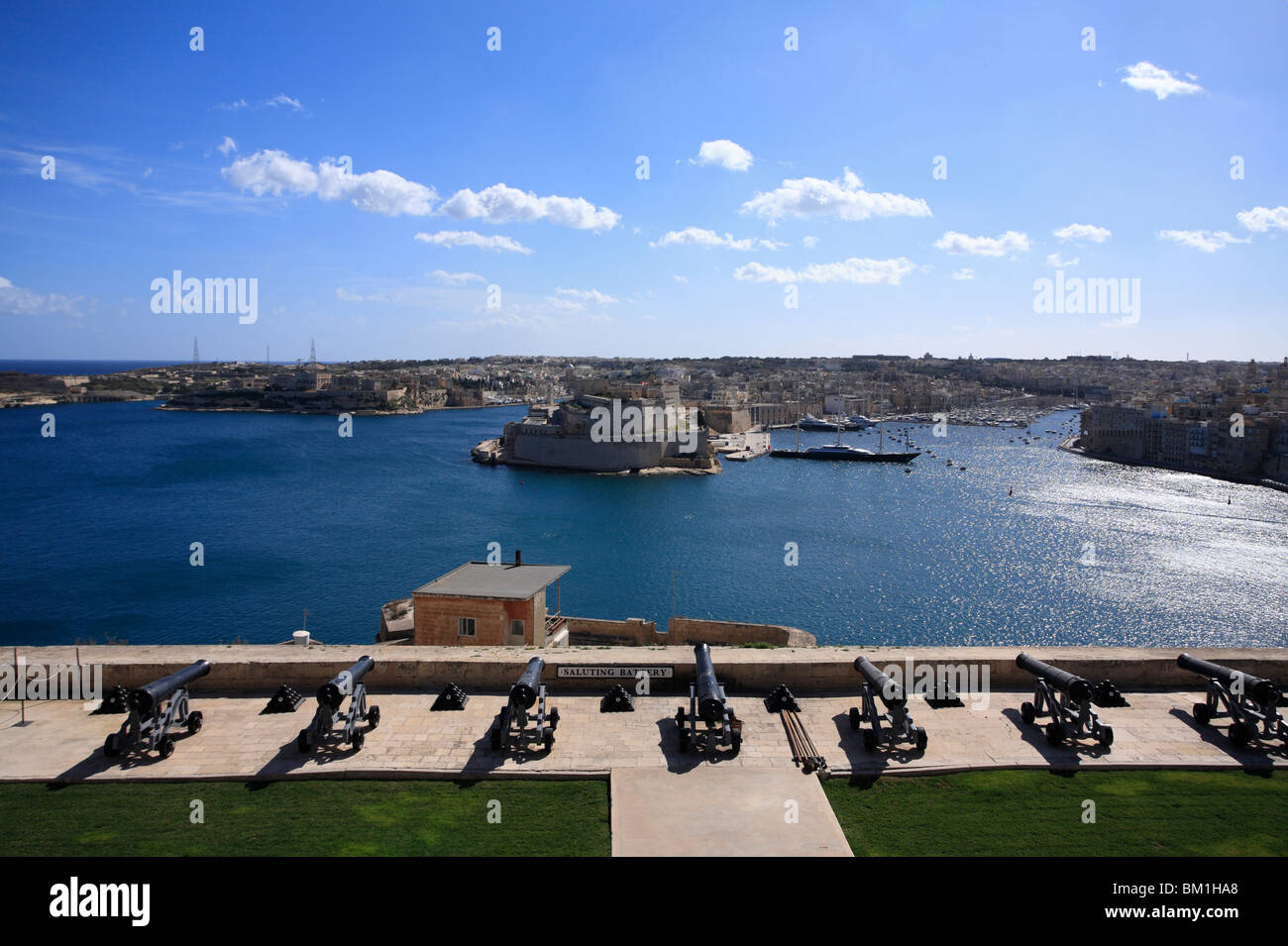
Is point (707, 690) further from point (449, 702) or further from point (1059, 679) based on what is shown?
point (1059, 679)

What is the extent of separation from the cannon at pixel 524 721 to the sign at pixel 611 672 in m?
0.70

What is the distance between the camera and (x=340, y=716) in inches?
202

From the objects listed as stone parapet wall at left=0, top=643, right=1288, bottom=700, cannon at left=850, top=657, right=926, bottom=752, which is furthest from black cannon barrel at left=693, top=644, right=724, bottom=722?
cannon at left=850, top=657, right=926, bottom=752

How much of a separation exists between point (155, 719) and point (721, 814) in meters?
3.61

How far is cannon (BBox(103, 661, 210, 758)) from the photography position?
484 centimetres

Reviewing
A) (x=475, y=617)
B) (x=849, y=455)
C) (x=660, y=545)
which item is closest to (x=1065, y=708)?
(x=475, y=617)

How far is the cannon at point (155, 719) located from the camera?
4.84 m

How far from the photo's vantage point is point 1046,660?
6.17 m

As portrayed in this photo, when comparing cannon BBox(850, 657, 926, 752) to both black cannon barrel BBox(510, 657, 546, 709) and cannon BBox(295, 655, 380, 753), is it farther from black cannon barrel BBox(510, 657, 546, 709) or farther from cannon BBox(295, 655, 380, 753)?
cannon BBox(295, 655, 380, 753)

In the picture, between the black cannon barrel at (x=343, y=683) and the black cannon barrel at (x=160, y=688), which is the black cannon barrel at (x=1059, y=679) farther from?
the black cannon barrel at (x=160, y=688)

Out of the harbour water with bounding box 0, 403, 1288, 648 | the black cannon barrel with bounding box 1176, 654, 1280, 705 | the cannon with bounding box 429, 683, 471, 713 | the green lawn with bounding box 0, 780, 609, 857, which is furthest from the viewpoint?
the harbour water with bounding box 0, 403, 1288, 648

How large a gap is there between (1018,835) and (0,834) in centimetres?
522

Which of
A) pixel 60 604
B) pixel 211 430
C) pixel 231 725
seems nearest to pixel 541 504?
pixel 60 604

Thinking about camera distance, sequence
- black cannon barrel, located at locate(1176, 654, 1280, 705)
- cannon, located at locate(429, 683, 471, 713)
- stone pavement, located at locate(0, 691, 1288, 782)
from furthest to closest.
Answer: cannon, located at locate(429, 683, 471, 713) → black cannon barrel, located at locate(1176, 654, 1280, 705) → stone pavement, located at locate(0, 691, 1288, 782)
